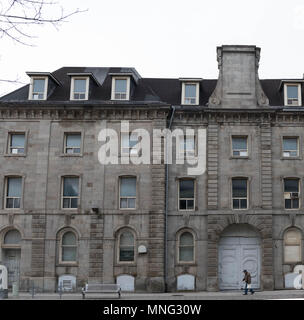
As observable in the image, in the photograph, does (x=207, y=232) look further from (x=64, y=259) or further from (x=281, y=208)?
(x=64, y=259)

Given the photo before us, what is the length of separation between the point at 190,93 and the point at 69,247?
43.2 ft

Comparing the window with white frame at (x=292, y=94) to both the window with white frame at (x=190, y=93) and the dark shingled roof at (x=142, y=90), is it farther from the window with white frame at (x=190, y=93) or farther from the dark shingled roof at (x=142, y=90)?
the window with white frame at (x=190, y=93)

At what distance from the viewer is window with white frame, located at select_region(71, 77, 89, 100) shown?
35375 millimetres

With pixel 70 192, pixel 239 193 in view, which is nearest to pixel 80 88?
pixel 70 192

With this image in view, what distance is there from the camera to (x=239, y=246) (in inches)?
1310

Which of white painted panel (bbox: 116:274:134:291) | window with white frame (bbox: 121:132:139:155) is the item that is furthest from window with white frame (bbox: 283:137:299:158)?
white painted panel (bbox: 116:274:134:291)

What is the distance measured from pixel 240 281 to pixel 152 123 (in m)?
11.7

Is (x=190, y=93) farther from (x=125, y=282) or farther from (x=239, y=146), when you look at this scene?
(x=125, y=282)

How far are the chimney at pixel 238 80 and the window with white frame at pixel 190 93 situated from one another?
1423 mm

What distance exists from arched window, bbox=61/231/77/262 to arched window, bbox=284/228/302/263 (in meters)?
13.4

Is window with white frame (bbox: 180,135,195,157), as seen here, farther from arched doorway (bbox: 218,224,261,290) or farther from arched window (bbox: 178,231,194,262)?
arched doorway (bbox: 218,224,261,290)

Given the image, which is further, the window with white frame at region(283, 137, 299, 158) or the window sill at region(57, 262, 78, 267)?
the window with white frame at region(283, 137, 299, 158)
